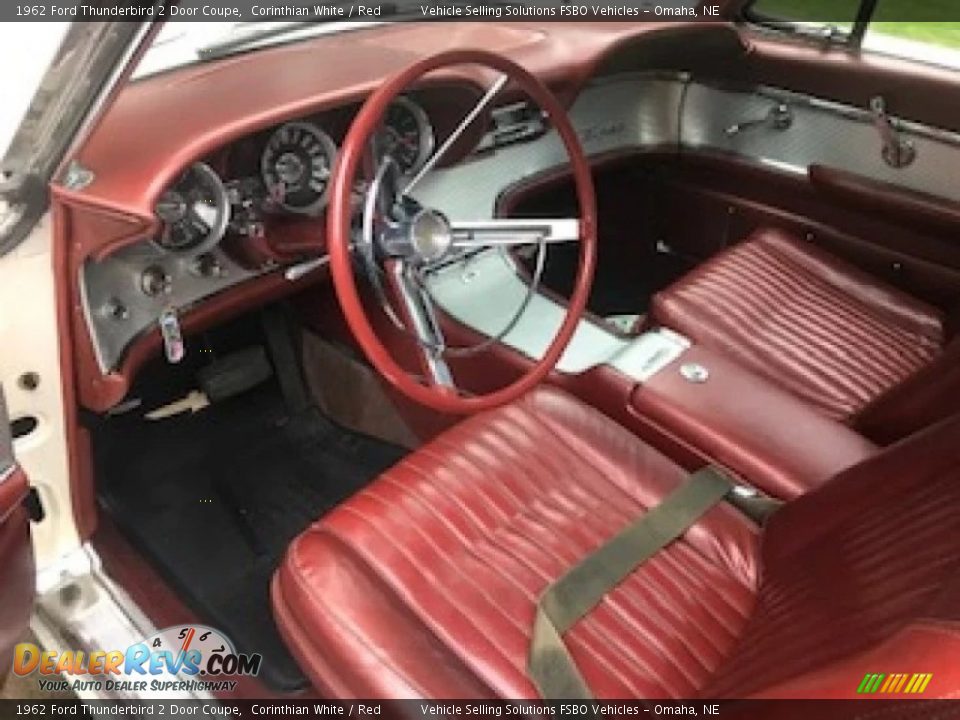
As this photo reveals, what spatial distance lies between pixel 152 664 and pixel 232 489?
0.64 meters

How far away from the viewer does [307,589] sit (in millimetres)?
1328

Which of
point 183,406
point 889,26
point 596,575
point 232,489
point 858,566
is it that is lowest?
point 232,489

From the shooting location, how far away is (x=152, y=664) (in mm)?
1519

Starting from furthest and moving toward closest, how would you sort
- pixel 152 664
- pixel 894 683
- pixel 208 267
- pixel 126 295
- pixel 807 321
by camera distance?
pixel 807 321 → pixel 208 267 → pixel 126 295 → pixel 152 664 → pixel 894 683

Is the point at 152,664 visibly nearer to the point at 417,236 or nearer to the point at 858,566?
the point at 417,236

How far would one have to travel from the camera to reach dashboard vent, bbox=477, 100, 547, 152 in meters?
2.27

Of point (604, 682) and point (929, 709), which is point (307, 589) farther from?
point (929, 709)

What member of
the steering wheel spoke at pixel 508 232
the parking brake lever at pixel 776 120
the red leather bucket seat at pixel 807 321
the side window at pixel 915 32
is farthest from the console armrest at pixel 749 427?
the side window at pixel 915 32

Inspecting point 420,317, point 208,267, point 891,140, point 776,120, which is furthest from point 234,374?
point 891,140

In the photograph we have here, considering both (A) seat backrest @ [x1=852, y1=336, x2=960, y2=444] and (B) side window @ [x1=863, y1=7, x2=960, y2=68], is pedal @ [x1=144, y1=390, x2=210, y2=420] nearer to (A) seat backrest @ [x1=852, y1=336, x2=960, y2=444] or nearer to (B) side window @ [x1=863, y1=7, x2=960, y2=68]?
(A) seat backrest @ [x1=852, y1=336, x2=960, y2=444]

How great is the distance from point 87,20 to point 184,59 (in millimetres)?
789

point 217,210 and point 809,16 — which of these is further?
point 809,16

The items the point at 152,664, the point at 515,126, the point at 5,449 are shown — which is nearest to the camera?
the point at 5,449

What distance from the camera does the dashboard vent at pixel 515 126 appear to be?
2270 mm
